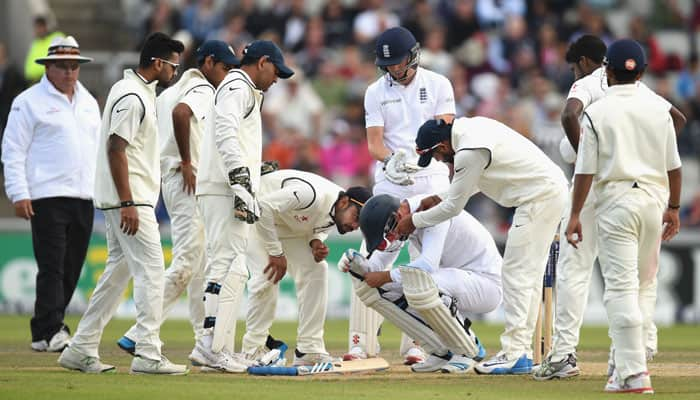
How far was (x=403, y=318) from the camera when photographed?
10430 mm

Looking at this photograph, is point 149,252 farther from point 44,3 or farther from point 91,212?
point 44,3

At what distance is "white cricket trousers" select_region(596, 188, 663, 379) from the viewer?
28.6ft

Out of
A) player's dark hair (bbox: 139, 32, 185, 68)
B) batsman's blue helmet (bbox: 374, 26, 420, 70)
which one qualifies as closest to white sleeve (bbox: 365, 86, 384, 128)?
batsman's blue helmet (bbox: 374, 26, 420, 70)

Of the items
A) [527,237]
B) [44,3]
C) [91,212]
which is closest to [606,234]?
[527,237]

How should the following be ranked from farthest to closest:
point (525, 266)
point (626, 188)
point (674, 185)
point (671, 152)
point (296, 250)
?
point (296, 250)
point (525, 266)
point (674, 185)
point (671, 152)
point (626, 188)

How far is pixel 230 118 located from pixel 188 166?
1.57m

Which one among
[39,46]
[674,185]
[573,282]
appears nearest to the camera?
[674,185]

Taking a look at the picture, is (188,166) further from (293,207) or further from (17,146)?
(17,146)

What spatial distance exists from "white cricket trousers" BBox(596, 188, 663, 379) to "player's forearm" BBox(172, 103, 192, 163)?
3908mm

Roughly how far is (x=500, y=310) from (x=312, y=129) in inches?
191

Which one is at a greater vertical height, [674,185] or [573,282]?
[674,185]

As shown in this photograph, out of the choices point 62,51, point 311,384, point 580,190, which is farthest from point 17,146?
point 580,190

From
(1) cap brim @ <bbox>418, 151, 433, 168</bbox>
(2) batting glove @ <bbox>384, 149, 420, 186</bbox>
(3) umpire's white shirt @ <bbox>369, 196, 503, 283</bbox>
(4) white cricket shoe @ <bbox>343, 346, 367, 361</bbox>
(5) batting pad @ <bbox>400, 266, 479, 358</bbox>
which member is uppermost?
(1) cap brim @ <bbox>418, 151, 433, 168</bbox>

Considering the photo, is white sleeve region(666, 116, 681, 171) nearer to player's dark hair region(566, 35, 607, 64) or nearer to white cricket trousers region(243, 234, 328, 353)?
player's dark hair region(566, 35, 607, 64)
